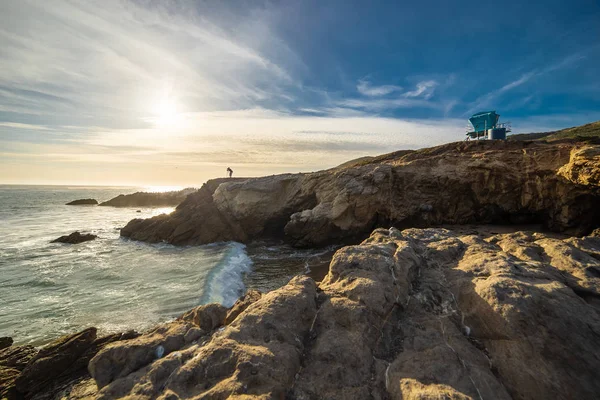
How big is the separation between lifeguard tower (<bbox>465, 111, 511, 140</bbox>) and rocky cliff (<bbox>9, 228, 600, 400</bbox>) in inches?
1133

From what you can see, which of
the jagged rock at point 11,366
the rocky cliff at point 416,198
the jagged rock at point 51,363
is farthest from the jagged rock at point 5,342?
the rocky cliff at point 416,198

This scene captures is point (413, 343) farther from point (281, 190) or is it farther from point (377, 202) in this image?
point (281, 190)

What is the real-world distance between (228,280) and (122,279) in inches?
238

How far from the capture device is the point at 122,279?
1494 cm

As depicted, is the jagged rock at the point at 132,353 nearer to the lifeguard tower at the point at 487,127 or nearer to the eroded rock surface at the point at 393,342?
the eroded rock surface at the point at 393,342

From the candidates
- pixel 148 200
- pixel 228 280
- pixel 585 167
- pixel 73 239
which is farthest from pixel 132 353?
pixel 148 200

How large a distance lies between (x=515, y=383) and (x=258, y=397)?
3547mm

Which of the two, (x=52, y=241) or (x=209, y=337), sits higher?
(x=209, y=337)

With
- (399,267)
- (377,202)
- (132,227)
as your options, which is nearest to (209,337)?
(399,267)

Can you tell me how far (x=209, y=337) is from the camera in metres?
5.11

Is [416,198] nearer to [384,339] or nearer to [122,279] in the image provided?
[384,339]

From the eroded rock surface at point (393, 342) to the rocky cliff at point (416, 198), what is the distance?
12.5 m

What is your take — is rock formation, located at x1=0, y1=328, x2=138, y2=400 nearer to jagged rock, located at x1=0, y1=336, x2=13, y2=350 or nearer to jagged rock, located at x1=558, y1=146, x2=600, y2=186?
jagged rock, located at x1=0, y1=336, x2=13, y2=350

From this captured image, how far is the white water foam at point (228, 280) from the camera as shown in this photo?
12062 millimetres
